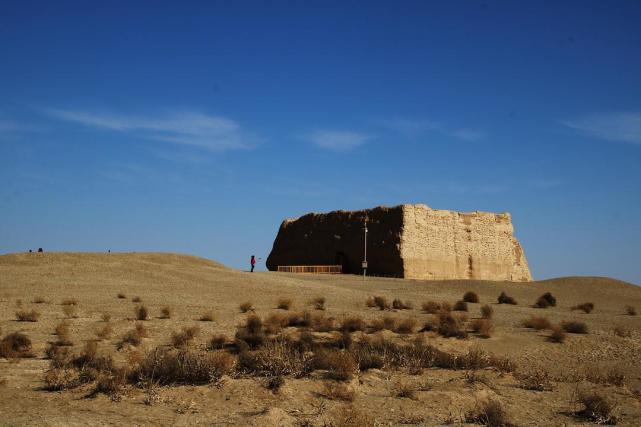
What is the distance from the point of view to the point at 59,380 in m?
11.3

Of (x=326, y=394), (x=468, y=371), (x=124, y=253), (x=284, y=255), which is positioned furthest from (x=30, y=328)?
(x=284, y=255)

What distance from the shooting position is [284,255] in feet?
185

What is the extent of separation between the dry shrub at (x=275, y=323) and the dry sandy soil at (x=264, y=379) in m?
0.39

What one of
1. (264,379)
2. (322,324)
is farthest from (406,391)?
(322,324)

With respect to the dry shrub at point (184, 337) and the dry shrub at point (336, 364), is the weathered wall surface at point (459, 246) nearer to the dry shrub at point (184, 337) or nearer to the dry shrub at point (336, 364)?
the dry shrub at point (184, 337)

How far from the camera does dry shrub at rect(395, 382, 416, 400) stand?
11.1 meters

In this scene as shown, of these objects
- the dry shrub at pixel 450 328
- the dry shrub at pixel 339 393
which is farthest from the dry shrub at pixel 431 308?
the dry shrub at pixel 339 393

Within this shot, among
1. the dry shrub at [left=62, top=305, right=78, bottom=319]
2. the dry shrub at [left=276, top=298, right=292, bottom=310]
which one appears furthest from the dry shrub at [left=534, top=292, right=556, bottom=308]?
the dry shrub at [left=62, top=305, right=78, bottom=319]

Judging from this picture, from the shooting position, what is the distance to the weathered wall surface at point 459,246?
4656 centimetres

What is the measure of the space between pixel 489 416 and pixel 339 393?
2680 mm

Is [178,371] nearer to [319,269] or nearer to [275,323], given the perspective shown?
[275,323]

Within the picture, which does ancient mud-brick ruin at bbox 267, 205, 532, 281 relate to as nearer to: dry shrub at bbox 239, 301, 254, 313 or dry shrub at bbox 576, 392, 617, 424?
→ dry shrub at bbox 239, 301, 254, 313

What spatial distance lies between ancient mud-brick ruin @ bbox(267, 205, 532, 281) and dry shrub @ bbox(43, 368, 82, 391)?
3505cm

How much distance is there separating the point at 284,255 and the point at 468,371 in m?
43.6
